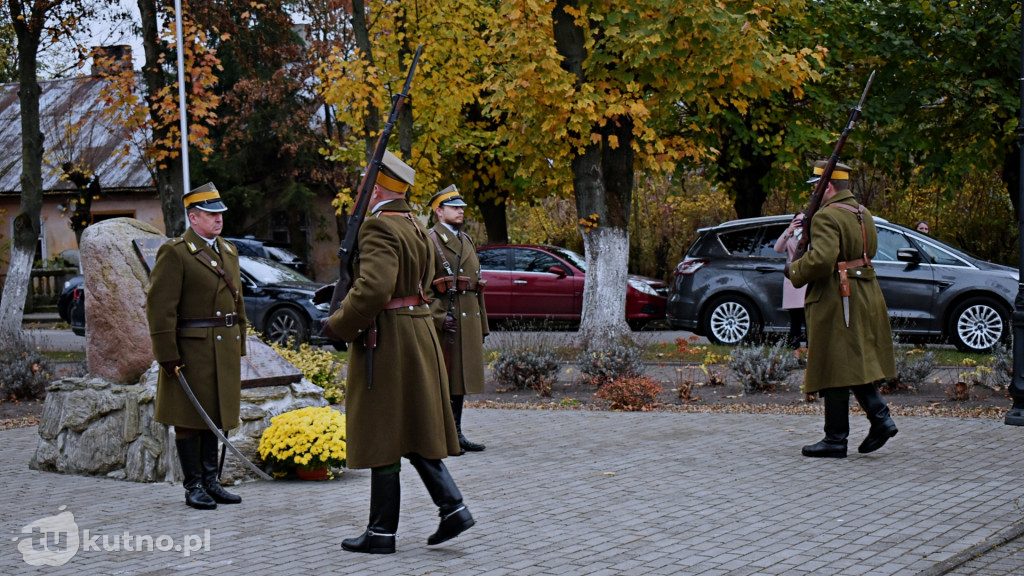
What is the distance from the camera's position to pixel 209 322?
23.4 ft

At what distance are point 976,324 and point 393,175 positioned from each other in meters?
11.4

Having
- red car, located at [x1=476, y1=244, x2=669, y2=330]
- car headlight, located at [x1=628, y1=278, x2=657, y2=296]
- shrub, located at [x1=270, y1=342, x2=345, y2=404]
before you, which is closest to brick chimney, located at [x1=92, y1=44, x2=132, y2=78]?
red car, located at [x1=476, y1=244, x2=669, y2=330]

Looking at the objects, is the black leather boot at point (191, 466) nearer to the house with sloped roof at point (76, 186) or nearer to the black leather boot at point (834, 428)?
the black leather boot at point (834, 428)

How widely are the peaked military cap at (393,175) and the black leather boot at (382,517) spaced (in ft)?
4.70

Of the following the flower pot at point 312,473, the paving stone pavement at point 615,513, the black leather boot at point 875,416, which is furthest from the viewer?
the black leather boot at point 875,416

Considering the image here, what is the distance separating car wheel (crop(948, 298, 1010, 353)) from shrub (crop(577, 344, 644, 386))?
5.01 m

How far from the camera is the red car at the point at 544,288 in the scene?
19859mm

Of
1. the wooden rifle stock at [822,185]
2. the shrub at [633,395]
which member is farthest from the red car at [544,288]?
the wooden rifle stock at [822,185]

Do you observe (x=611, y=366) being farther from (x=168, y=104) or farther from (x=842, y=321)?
(x=168, y=104)

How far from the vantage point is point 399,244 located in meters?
5.61

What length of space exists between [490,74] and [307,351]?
8326mm

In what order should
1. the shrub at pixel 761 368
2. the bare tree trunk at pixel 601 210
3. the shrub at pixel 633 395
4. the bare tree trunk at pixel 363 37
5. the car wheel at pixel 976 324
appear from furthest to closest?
the bare tree trunk at pixel 363 37, the bare tree trunk at pixel 601 210, the car wheel at pixel 976 324, the shrub at pixel 761 368, the shrub at pixel 633 395

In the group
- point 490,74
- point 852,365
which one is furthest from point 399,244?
point 490,74

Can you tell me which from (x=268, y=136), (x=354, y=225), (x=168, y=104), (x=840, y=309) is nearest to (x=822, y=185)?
(x=840, y=309)
